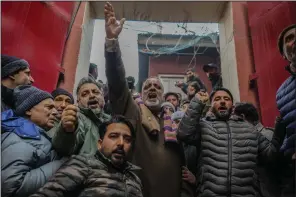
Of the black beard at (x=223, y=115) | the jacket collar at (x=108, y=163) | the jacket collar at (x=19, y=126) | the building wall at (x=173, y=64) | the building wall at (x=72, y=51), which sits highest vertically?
the building wall at (x=173, y=64)

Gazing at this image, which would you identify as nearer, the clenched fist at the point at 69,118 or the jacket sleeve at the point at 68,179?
the jacket sleeve at the point at 68,179

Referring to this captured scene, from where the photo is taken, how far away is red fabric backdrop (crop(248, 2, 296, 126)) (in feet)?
11.8

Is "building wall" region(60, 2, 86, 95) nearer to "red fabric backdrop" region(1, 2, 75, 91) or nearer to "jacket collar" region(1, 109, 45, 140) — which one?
"red fabric backdrop" region(1, 2, 75, 91)

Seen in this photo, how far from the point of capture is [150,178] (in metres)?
2.24

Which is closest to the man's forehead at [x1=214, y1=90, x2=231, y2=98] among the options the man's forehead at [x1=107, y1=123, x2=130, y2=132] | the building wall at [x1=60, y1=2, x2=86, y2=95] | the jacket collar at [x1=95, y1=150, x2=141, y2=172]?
the man's forehead at [x1=107, y1=123, x2=130, y2=132]

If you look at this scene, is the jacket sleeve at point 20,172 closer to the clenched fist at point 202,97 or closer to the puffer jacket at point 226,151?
the puffer jacket at point 226,151

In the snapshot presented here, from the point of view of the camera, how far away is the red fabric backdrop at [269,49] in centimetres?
359

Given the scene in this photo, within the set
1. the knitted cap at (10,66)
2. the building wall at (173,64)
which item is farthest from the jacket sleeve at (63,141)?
the building wall at (173,64)

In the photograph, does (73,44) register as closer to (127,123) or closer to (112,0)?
(112,0)

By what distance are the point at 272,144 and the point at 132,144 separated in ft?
3.32

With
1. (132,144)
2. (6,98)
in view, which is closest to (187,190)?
(132,144)

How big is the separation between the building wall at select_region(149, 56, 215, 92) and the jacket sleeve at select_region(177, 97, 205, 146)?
24.6ft

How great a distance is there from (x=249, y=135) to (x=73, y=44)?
3039 mm

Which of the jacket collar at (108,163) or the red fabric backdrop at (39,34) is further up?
the red fabric backdrop at (39,34)
